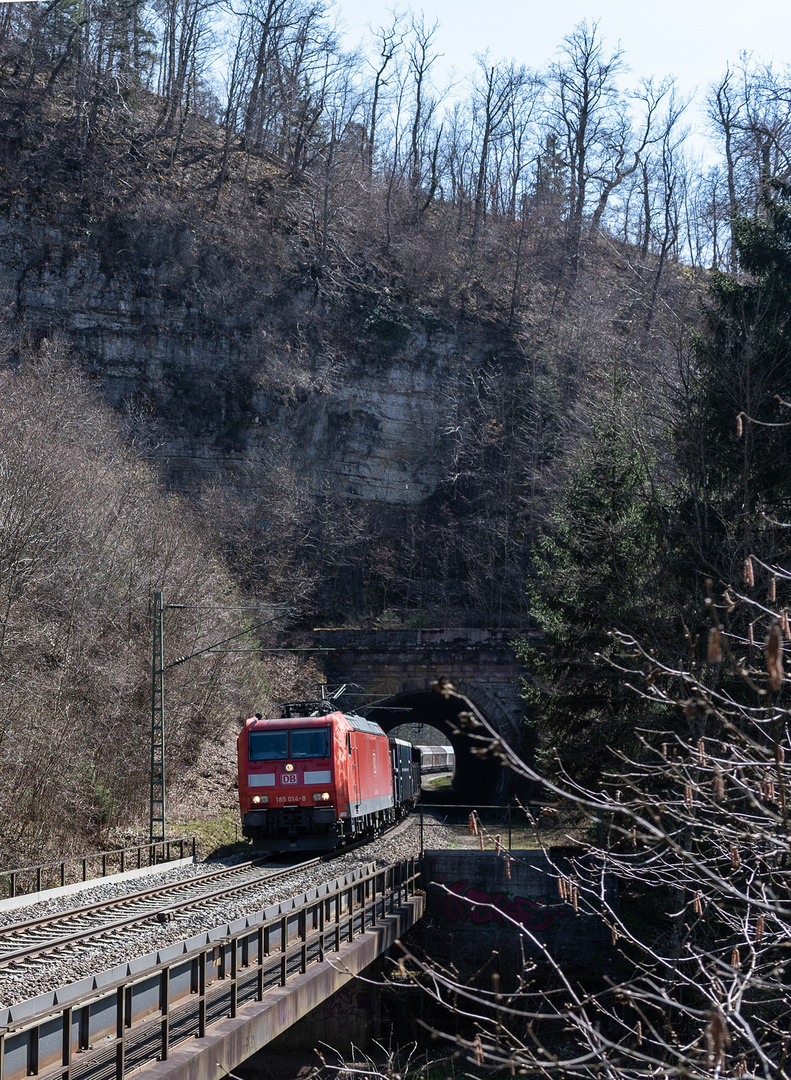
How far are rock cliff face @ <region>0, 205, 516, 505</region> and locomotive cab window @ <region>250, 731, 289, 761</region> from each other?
23.4 meters

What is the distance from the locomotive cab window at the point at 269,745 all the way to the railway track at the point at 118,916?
8.33 ft

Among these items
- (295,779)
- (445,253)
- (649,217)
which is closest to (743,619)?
(295,779)

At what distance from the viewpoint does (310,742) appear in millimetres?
20672

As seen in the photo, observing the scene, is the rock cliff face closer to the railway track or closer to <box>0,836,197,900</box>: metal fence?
<box>0,836,197,900</box>: metal fence

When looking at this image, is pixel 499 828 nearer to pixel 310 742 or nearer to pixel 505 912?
pixel 505 912

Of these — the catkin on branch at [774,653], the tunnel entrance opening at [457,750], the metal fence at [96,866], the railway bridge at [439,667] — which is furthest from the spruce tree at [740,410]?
the tunnel entrance opening at [457,750]

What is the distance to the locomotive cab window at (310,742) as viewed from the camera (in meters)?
20.5

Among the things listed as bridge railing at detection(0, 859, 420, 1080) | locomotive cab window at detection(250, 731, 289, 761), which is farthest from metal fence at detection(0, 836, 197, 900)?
bridge railing at detection(0, 859, 420, 1080)

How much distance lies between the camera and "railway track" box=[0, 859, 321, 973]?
464 inches

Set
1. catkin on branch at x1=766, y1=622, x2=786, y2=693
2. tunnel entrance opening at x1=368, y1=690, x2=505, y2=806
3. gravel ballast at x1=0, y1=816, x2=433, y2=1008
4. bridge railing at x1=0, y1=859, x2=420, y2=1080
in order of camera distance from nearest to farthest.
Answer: catkin on branch at x1=766, y1=622, x2=786, y2=693, bridge railing at x1=0, y1=859, x2=420, y2=1080, gravel ballast at x1=0, y1=816, x2=433, y2=1008, tunnel entrance opening at x1=368, y1=690, x2=505, y2=806

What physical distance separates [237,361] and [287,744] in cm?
2809

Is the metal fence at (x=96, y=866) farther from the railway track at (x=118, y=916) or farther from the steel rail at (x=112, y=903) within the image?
the railway track at (x=118, y=916)

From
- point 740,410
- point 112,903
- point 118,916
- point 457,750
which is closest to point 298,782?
point 112,903

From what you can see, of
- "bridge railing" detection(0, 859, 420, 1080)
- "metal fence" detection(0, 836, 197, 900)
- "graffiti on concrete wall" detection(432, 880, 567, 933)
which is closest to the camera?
"bridge railing" detection(0, 859, 420, 1080)
